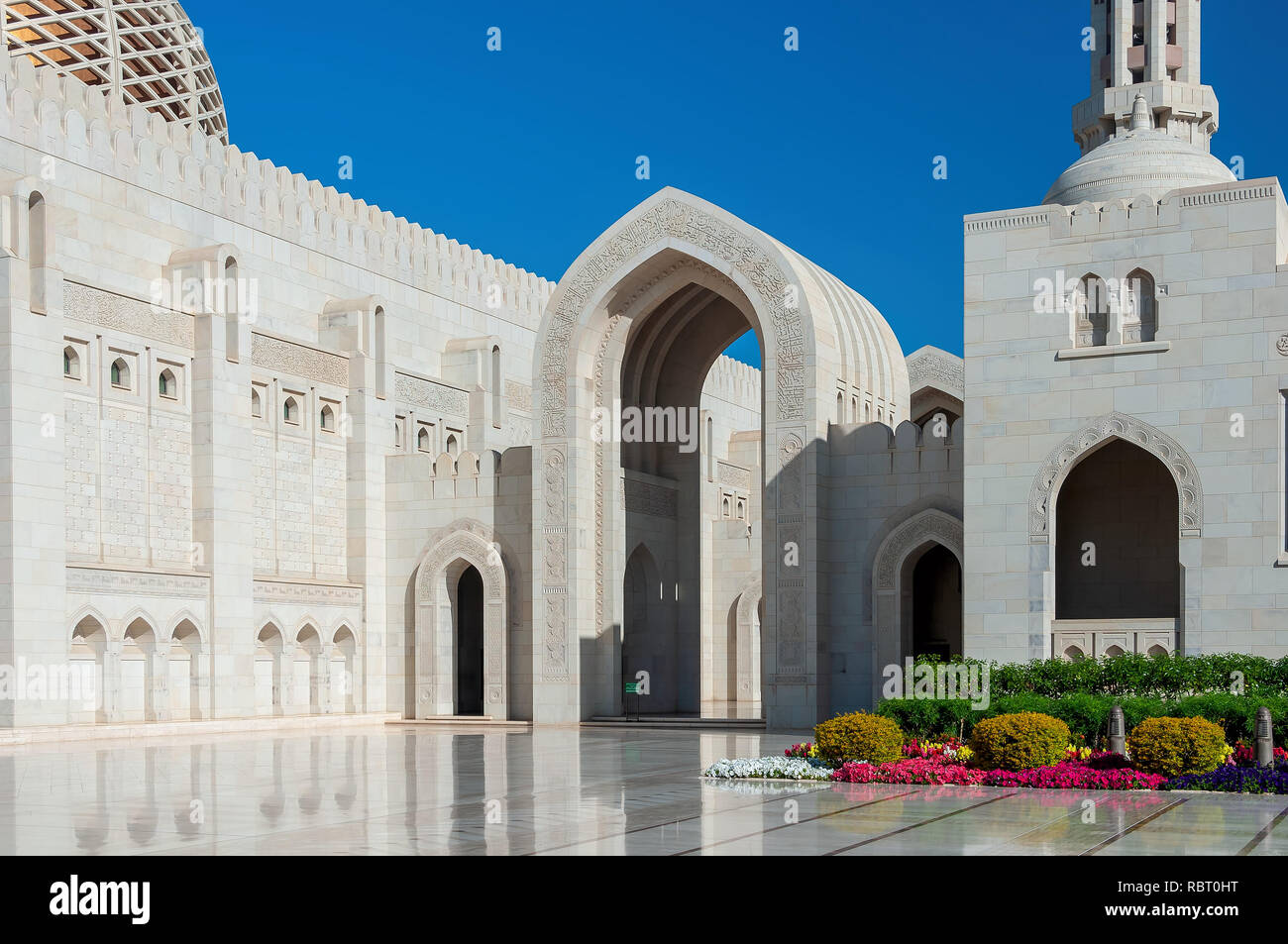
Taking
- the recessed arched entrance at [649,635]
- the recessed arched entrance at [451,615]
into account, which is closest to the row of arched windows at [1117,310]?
the recessed arched entrance at [649,635]

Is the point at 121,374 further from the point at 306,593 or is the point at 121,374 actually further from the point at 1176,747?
the point at 1176,747

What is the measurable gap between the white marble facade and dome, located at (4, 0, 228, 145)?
4.38m

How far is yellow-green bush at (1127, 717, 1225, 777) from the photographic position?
1262cm

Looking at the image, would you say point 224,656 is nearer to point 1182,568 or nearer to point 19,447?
point 19,447

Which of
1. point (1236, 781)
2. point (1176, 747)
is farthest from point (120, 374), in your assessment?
point (1236, 781)

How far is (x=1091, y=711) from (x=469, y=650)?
58.4 ft

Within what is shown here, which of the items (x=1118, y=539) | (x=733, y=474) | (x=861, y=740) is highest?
(x=733, y=474)

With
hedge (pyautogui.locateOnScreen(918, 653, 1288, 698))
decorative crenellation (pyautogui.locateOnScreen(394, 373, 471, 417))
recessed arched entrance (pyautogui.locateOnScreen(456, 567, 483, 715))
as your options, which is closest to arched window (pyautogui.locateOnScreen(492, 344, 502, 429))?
decorative crenellation (pyautogui.locateOnScreen(394, 373, 471, 417))

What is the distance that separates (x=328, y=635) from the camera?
25.5 m

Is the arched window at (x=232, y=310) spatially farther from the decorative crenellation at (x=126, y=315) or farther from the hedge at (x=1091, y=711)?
the hedge at (x=1091, y=711)

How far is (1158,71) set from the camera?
942 inches

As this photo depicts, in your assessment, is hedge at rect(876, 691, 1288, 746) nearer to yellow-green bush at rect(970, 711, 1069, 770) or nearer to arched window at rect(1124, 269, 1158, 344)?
yellow-green bush at rect(970, 711, 1069, 770)
